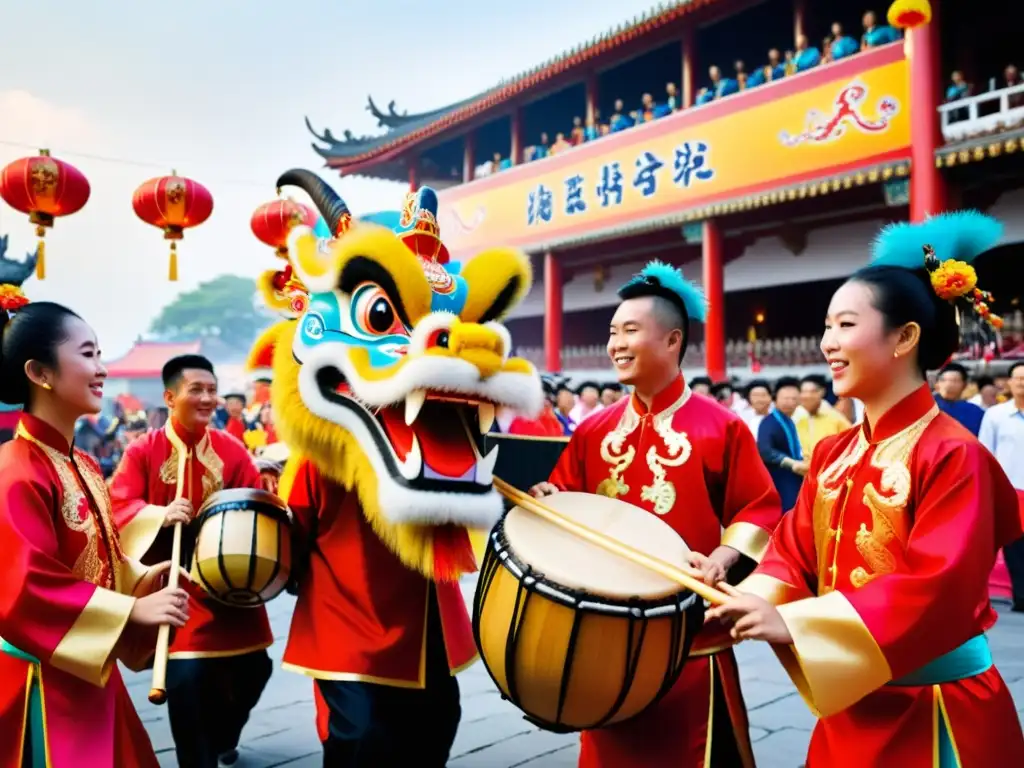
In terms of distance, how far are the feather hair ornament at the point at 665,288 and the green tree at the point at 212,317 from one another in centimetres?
6097

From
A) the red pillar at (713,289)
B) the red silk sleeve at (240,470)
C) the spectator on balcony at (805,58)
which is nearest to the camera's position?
→ the red silk sleeve at (240,470)

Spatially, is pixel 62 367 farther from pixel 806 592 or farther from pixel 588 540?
pixel 806 592

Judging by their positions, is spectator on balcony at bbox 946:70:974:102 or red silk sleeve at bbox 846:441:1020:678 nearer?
red silk sleeve at bbox 846:441:1020:678

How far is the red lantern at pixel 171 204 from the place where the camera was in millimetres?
5449

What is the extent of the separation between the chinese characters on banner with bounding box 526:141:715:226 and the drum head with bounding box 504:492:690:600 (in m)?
10.2

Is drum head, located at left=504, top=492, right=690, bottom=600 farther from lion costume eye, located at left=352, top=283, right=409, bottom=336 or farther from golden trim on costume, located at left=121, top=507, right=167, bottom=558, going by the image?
golden trim on costume, located at left=121, top=507, right=167, bottom=558

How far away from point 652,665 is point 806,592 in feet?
1.40

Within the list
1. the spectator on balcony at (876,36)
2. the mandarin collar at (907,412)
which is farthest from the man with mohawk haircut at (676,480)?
the spectator on balcony at (876,36)

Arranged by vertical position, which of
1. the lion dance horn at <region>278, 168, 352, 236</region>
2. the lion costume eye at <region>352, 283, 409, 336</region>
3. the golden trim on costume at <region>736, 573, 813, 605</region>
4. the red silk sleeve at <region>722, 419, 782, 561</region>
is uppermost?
the lion dance horn at <region>278, 168, 352, 236</region>

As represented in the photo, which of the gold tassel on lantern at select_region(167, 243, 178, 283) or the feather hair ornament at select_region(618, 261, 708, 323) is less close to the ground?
the gold tassel on lantern at select_region(167, 243, 178, 283)

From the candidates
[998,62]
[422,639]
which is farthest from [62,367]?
[998,62]

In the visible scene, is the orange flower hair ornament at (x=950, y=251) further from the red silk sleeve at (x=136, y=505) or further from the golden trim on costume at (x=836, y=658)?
the red silk sleeve at (x=136, y=505)

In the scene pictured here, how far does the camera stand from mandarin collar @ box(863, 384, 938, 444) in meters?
1.92

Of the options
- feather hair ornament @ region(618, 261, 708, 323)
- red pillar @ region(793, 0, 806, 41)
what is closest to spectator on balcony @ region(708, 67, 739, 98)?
red pillar @ region(793, 0, 806, 41)
